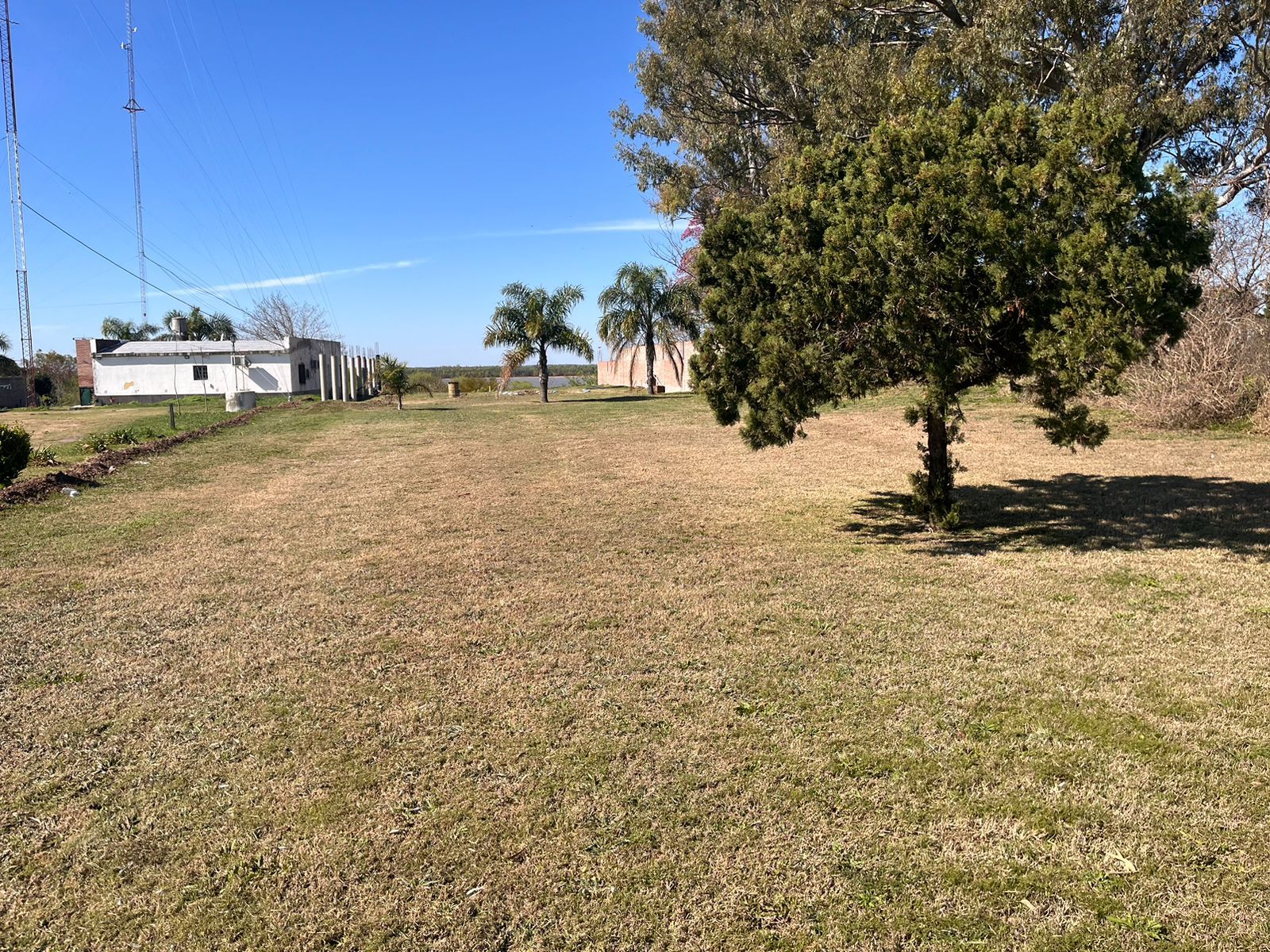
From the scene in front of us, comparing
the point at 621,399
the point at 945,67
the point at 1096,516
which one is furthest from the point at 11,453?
the point at 621,399

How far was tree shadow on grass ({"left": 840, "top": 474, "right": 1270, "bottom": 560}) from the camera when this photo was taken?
25.1 feet

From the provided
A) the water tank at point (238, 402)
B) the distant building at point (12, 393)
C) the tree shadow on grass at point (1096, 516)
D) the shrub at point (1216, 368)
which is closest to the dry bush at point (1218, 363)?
the shrub at point (1216, 368)

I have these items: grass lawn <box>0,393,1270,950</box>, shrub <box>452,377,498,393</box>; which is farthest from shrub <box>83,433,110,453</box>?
shrub <box>452,377,498,393</box>

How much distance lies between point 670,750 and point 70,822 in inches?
95.4

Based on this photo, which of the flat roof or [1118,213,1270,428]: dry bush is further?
the flat roof

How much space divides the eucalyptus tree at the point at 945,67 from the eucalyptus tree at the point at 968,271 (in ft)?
7.85

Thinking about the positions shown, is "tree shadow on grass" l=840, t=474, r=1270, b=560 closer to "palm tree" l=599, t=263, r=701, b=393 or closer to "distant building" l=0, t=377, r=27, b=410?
"palm tree" l=599, t=263, r=701, b=393

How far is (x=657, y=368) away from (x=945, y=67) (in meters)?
26.5

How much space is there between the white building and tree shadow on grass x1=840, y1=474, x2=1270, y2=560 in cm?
3859

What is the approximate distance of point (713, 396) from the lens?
307 inches

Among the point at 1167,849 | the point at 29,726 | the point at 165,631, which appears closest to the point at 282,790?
the point at 29,726

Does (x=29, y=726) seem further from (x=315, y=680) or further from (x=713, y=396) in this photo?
(x=713, y=396)

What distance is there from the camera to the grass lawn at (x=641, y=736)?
2.74 m

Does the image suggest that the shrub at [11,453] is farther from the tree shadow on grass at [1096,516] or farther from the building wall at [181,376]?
the building wall at [181,376]
